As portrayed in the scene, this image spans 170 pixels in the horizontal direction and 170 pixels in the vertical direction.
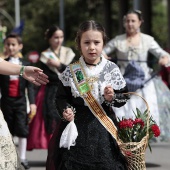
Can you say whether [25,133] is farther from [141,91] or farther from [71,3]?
[71,3]

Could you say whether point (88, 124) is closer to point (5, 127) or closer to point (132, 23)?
point (5, 127)

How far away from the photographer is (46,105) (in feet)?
32.0

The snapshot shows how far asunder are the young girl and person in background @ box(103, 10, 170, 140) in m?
3.36

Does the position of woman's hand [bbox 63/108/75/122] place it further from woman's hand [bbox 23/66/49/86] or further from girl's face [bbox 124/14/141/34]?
girl's face [bbox 124/14/141/34]

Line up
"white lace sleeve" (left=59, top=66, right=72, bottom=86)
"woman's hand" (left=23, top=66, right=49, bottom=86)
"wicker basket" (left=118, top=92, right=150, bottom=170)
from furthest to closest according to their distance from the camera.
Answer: "white lace sleeve" (left=59, top=66, right=72, bottom=86)
"wicker basket" (left=118, top=92, right=150, bottom=170)
"woman's hand" (left=23, top=66, right=49, bottom=86)

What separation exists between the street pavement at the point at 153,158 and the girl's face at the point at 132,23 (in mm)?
1640

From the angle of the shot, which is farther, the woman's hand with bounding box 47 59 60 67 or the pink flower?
the woman's hand with bounding box 47 59 60 67

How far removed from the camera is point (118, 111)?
30.2 ft

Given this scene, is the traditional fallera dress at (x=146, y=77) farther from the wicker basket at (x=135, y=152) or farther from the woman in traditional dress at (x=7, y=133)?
the woman in traditional dress at (x=7, y=133)

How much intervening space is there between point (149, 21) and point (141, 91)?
87.4ft

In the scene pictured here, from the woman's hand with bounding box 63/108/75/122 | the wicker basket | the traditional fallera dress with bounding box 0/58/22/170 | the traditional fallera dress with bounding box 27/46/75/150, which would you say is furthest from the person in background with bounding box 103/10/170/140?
the traditional fallera dress with bounding box 0/58/22/170

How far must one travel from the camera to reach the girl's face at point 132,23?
928 cm

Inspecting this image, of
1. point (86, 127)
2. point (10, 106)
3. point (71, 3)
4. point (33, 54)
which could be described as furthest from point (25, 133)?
point (71, 3)

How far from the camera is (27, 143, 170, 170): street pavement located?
9.32 metres
